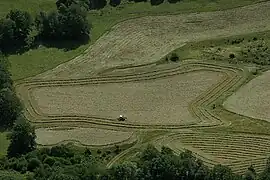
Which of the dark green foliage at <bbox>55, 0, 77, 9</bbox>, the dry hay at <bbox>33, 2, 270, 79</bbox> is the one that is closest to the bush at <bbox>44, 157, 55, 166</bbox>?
the dry hay at <bbox>33, 2, 270, 79</bbox>

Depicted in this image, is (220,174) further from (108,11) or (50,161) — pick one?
(108,11)

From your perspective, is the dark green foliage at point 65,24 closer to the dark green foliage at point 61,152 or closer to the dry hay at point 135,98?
the dry hay at point 135,98

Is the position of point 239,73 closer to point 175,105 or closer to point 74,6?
point 175,105

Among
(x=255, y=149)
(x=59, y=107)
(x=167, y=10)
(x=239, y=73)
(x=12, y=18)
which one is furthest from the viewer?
(x=167, y=10)

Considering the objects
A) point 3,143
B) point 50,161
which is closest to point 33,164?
point 50,161

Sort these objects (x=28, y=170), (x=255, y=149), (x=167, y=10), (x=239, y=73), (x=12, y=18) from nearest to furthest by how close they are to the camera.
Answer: (x=28, y=170) < (x=255, y=149) < (x=239, y=73) < (x=12, y=18) < (x=167, y=10)

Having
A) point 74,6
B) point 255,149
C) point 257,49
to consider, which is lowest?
point 255,149

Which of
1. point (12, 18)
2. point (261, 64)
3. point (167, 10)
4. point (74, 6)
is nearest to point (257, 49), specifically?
point (261, 64)
